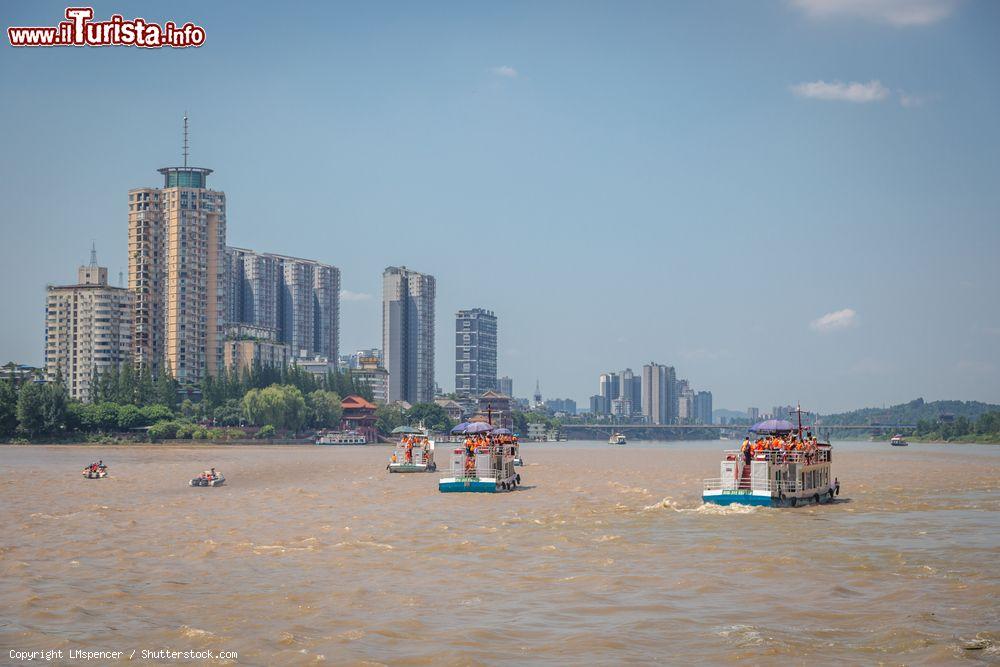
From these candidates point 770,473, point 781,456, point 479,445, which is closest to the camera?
point 770,473

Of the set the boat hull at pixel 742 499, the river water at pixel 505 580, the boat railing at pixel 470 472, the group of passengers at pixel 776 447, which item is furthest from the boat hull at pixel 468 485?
the group of passengers at pixel 776 447

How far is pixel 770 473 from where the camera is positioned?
4925cm

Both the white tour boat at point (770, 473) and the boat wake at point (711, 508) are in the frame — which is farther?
the white tour boat at point (770, 473)

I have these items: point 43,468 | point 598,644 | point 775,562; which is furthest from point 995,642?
point 43,468

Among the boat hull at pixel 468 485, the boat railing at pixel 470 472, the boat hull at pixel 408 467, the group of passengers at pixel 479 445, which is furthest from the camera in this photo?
the boat hull at pixel 408 467

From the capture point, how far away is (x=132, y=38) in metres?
47.0

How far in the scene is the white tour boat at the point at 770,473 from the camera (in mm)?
49156

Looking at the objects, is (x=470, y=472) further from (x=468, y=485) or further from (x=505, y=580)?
(x=505, y=580)

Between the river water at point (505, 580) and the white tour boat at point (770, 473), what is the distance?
83cm

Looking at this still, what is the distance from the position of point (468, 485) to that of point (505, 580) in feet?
103

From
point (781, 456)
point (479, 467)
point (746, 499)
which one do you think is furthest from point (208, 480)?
point (781, 456)

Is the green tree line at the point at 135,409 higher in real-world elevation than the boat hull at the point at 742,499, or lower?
higher

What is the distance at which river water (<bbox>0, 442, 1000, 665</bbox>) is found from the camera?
22156mm

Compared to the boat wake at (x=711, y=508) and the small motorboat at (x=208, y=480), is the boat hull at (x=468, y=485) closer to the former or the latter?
the boat wake at (x=711, y=508)
